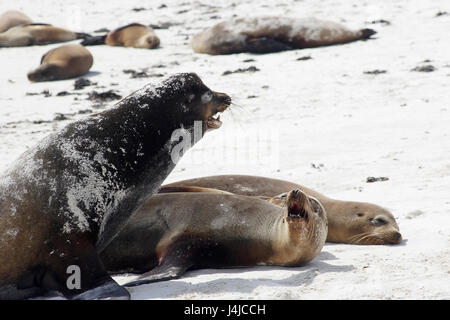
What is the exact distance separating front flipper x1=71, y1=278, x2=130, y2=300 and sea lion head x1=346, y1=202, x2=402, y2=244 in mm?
2110

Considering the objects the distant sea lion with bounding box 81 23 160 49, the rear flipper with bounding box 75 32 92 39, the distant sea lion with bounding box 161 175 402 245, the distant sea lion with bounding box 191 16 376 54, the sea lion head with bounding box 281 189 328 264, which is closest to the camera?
the sea lion head with bounding box 281 189 328 264

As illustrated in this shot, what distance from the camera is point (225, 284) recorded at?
3957mm

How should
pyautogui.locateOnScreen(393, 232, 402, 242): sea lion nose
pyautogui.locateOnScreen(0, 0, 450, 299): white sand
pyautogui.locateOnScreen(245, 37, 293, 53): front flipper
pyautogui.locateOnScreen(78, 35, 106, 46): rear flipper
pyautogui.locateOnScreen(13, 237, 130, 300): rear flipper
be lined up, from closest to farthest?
1. pyautogui.locateOnScreen(13, 237, 130, 300): rear flipper
2. pyautogui.locateOnScreen(0, 0, 450, 299): white sand
3. pyautogui.locateOnScreen(393, 232, 402, 242): sea lion nose
4. pyautogui.locateOnScreen(245, 37, 293, 53): front flipper
5. pyautogui.locateOnScreen(78, 35, 106, 46): rear flipper

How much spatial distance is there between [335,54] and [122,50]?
14.9ft

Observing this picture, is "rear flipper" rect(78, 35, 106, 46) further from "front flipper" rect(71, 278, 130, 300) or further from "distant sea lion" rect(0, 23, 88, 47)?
"front flipper" rect(71, 278, 130, 300)

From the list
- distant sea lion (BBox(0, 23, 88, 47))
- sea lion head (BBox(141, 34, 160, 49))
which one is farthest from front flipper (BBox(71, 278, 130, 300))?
distant sea lion (BBox(0, 23, 88, 47))

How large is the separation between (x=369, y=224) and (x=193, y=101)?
1583 millimetres

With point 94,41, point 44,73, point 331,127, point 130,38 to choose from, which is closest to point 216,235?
point 331,127

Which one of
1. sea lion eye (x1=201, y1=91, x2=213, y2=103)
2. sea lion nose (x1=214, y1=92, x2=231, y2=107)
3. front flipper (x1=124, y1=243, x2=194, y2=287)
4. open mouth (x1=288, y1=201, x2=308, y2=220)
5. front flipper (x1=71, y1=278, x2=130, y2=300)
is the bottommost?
front flipper (x1=124, y1=243, x2=194, y2=287)

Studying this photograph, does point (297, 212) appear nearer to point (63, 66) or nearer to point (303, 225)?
point (303, 225)

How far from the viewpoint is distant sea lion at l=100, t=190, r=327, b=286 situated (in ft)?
14.8

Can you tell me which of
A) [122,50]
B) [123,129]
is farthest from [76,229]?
[122,50]
